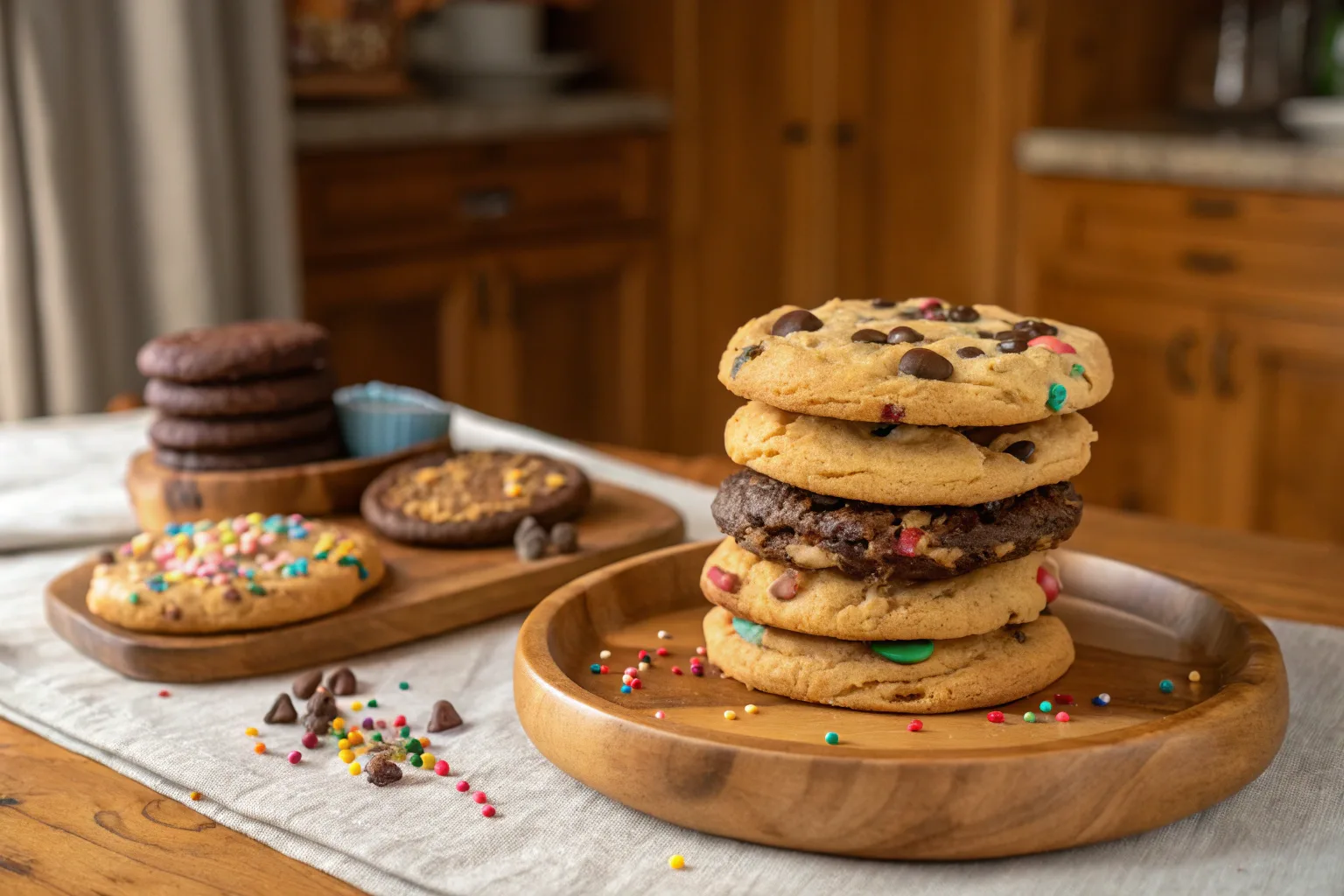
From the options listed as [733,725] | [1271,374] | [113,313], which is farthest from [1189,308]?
[733,725]

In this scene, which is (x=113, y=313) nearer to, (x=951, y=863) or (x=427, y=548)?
(x=427, y=548)

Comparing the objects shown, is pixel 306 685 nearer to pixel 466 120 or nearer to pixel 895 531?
pixel 895 531

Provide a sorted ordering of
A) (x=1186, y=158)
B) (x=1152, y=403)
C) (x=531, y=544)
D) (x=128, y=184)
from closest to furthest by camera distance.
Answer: (x=531, y=544) → (x=128, y=184) → (x=1186, y=158) → (x=1152, y=403)

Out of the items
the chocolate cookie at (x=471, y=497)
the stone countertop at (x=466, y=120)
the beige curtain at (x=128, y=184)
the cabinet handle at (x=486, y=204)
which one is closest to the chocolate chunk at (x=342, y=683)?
the chocolate cookie at (x=471, y=497)

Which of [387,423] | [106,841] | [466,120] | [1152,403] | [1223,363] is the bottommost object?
[1152,403]

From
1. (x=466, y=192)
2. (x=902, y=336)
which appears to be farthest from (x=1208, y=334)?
(x=902, y=336)

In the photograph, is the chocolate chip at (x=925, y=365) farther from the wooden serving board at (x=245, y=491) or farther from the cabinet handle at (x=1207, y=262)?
the cabinet handle at (x=1207, y=262)

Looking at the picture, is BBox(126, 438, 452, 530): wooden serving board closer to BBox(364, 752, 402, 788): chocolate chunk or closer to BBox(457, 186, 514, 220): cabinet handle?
BBox(364, 752, 402, 788): chocolate chunk
